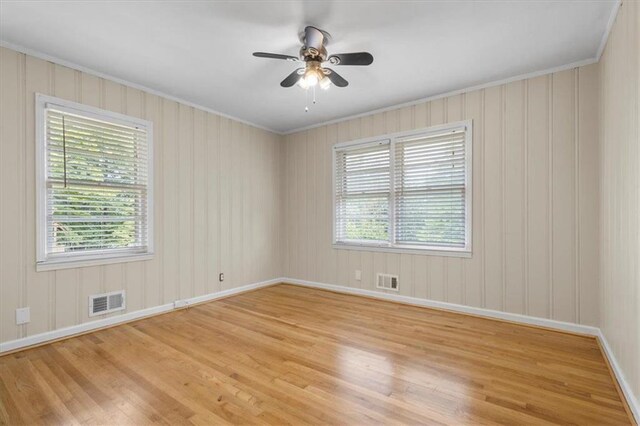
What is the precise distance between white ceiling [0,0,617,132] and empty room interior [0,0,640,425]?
2 cm

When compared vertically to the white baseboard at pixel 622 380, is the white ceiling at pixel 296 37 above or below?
above

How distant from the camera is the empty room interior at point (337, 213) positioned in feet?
6.77

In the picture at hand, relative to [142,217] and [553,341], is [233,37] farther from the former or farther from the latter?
[553,341]

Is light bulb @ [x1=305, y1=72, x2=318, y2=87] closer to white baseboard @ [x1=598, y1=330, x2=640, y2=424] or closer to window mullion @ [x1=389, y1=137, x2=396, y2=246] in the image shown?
window mullion @ [x1=389, y1=137, x2=396, y2=246]

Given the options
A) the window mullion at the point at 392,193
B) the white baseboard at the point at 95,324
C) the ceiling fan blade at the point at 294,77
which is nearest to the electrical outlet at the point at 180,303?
the white baseboard at the point at 95,324

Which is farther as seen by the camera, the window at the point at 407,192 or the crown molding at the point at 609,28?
the window at the point at 407,192

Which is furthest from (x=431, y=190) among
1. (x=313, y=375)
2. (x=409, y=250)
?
(x=313, y=375)

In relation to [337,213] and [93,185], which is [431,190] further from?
[93,185]

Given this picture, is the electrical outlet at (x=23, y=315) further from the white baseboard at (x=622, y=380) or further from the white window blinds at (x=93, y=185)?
the white baseboard at (x=622, y=380)

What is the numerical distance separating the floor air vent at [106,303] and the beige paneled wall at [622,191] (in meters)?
4.34

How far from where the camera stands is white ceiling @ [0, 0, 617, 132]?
7.47 ft

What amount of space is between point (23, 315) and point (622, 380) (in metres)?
4.70

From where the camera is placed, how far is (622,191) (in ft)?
6.98

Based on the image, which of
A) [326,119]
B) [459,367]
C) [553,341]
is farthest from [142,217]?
[553,341]
